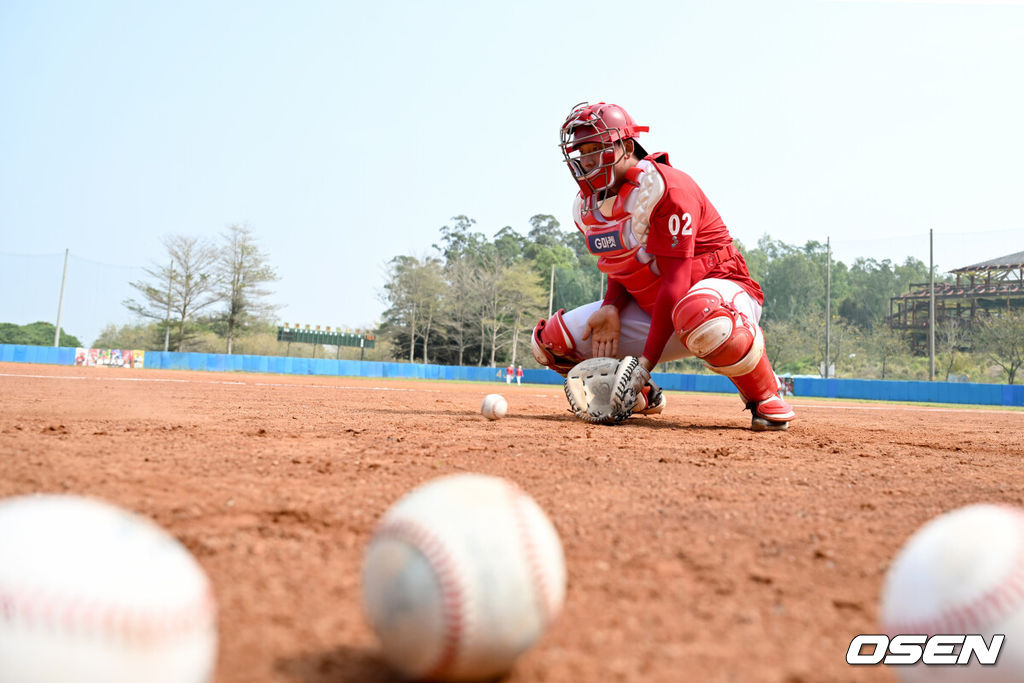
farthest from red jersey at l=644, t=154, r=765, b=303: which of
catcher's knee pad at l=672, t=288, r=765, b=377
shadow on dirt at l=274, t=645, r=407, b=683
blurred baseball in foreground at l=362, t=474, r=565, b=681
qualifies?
shadow on dirt at l=274, t=645, r=407, b=683

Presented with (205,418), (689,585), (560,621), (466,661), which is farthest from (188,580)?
(205,418)

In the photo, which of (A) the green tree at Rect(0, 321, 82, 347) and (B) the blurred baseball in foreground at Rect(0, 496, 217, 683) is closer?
(B) the blurred baseball in foreground at Rect(0, 496, 217, 683)

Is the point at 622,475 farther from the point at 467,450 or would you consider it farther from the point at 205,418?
the point at 205,418

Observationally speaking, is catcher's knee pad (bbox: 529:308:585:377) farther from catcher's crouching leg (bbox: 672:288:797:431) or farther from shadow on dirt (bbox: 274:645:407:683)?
shadow on dirt (bbox: 274:645:407:683)

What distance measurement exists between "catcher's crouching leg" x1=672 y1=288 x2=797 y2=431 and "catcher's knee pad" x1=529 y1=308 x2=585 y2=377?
1.27 m

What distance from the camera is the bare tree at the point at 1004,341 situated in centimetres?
2362

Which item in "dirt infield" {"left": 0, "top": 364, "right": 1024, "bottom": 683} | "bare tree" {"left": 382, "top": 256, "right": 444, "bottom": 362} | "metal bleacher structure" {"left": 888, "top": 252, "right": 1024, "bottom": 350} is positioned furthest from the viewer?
"bare tree" {"left": 382, "top": 256, "right": 444, "bottom": 362}

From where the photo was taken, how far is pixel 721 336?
497cm

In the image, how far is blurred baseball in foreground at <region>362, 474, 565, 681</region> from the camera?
123cm

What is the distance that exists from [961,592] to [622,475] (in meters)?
2.01

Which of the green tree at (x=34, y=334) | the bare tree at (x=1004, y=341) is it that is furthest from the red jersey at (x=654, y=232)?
the green tree at (x=34, y=334)

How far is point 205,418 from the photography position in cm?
545

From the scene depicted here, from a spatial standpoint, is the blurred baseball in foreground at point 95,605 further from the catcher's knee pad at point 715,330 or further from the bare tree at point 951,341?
the bare tree at point 951,341

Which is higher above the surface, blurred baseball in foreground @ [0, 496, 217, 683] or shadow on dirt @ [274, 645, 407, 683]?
blurred baseball in foreground @ [0, 496, 217, 683]
